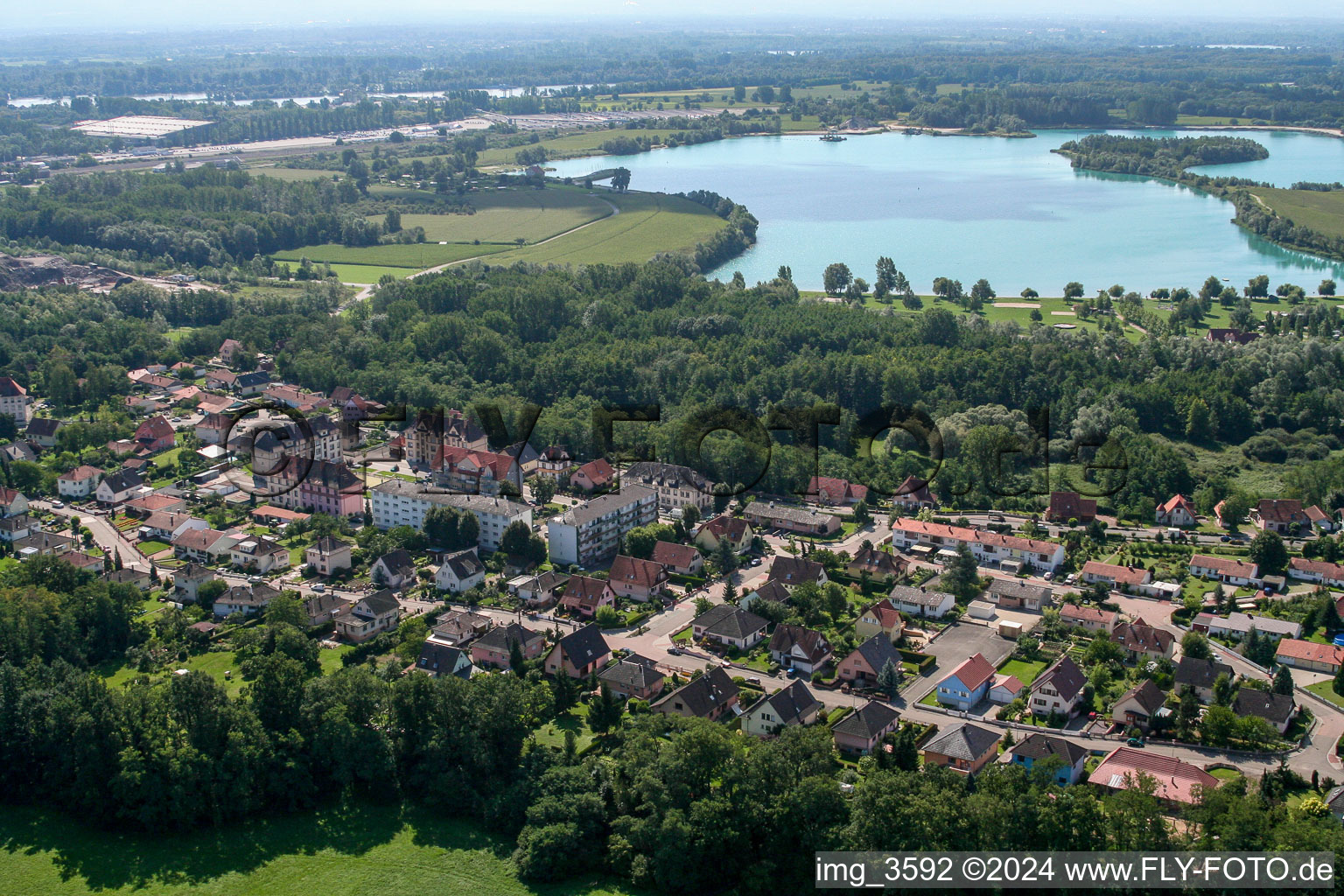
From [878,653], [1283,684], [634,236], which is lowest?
[878,653]

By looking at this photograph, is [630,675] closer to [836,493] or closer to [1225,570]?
[836,493]

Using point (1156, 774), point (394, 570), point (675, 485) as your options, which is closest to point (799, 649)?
point (1156, 774)

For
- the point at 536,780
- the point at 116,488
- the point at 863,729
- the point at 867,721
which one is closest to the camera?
the point at 536,780

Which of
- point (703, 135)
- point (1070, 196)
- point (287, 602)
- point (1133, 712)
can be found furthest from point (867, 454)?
point (703, 135)

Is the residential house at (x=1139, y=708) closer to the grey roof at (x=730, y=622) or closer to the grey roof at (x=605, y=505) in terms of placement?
the grey roof at (x=730, y=622)

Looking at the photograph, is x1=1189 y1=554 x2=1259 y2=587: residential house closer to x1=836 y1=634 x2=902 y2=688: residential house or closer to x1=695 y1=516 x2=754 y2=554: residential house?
x1=836 y1=634 x2=902 y2=688: residential house

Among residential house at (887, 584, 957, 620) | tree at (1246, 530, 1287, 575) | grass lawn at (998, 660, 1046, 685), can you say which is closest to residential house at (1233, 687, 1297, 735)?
grass lawn at (998, 660, 1046, 685)
